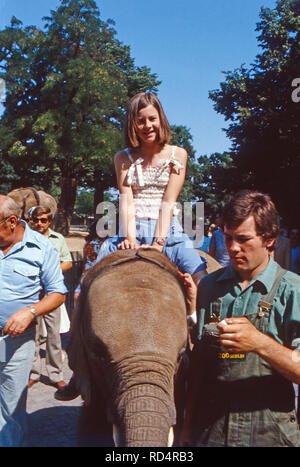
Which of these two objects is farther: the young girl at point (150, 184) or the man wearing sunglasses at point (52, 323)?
the man wearing sunglasses at point (52, 323)

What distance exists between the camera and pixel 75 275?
1127 cm

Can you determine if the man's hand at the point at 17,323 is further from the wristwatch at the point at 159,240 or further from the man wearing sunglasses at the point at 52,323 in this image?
the man wearing sunglasses at the point at 52,323

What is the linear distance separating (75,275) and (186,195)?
4338 cm

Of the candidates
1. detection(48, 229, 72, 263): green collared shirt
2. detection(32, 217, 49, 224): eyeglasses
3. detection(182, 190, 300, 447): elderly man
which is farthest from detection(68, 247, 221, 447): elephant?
detection(48, 229, 72, 263): green collared shirt

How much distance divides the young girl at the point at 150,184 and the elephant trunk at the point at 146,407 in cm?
129

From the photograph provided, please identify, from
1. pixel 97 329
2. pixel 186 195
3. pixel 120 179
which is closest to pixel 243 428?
pixel 97 329

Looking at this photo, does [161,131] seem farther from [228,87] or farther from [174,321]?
[228,87]

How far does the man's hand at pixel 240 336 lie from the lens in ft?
7.66

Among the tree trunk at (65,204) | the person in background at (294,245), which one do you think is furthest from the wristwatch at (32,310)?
the tree trunk at (65,204)

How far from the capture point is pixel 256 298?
2639 millimetres

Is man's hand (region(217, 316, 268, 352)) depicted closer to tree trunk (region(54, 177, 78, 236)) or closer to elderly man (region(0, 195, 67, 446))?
elderly man (region(0, 195, 67, 446))

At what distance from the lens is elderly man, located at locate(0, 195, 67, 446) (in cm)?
400

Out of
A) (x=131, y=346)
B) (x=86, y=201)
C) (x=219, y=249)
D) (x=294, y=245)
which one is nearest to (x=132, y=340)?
(x=131, y=346)

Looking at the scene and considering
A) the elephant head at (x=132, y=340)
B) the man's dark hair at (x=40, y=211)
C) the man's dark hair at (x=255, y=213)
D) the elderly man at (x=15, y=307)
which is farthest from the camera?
the man's dark hair at (x=40, y=211)
